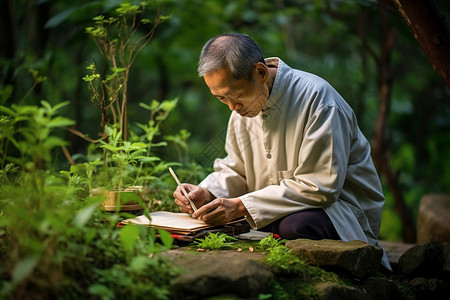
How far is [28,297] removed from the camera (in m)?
1.46

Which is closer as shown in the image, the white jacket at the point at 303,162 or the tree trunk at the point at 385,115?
the white jacket at the point at 303,162

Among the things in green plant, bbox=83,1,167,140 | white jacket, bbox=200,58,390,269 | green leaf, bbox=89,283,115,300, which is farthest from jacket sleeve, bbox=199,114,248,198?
green leaf, bbox=89,283,115,300

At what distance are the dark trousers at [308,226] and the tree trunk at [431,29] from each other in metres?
1.06

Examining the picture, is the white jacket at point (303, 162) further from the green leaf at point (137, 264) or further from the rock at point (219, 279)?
the green leaf at point (137, 264)

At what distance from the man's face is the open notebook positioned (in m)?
0.73

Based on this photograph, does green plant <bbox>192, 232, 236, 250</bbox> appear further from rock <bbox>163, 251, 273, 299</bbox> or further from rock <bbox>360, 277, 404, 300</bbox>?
rock <bbox>360, 277, 404, 300</bbox>

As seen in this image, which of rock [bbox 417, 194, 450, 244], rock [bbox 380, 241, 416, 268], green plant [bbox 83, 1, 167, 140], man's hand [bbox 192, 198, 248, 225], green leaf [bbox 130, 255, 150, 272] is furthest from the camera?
rock [bbox 417, 194, 450, 244]

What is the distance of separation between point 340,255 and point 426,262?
4.03 feet

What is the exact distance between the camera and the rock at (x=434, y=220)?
12.0 feet

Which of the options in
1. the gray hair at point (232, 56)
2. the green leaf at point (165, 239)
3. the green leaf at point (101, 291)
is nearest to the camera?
the green leaf at point (101, 291)

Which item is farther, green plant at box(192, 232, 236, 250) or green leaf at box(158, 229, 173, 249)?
green plant at box(192, 232, 236, 250)

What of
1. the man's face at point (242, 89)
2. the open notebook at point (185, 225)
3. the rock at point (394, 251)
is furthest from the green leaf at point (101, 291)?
the rock at point (394, 251)

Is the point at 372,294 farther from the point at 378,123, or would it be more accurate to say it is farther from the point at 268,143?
the point at 378,123

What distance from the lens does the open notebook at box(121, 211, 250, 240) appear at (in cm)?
249
